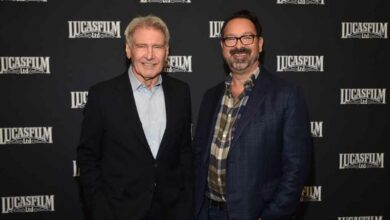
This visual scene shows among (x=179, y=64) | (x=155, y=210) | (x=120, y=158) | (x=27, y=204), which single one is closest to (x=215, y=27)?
(x=179, y=64)

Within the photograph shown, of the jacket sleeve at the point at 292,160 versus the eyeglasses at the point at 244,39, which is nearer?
the jacket sleeve at the point at 292,160

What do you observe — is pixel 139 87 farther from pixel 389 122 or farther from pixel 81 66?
pixel 389 122

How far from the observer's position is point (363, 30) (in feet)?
10.1

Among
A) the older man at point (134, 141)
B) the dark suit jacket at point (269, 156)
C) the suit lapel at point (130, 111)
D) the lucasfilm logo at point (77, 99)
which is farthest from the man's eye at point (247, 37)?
the lucasfilm logo at point (77, 99)

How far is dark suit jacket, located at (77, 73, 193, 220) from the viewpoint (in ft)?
6.40

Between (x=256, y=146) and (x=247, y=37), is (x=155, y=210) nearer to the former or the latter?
(x=256, y=146)

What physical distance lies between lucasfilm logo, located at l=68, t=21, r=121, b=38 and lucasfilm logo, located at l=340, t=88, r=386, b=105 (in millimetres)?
2039

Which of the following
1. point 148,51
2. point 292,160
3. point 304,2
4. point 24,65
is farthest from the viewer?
point 304,2

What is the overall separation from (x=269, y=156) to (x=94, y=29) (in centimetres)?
179

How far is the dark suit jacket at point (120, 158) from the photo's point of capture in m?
1.95

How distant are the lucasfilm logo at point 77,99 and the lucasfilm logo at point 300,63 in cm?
166

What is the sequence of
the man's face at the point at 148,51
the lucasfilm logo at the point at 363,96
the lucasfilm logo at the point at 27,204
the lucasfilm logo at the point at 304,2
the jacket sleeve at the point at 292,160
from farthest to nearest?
the lucasfilm logo at the point at 363,96 → the lucasfilm logo at the point at 304,2 → the lucasfilm logo at the point at 27,204 → the man's face at the point at 148,51 → the jacket sleeve at the point at 292,160

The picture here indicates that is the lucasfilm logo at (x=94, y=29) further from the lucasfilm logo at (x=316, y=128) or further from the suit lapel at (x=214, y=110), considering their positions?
the lucasfilm logo at (x=316, y=128)

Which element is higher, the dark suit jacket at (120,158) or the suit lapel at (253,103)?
the suit lapel at (253,103)
